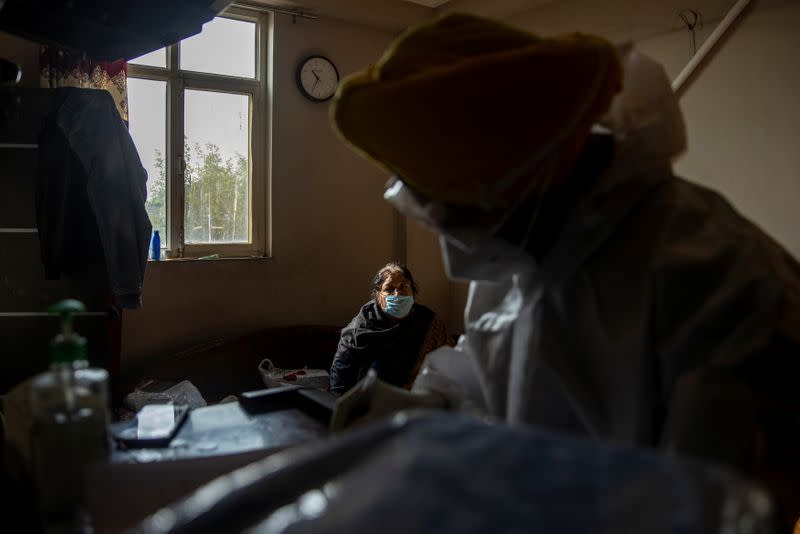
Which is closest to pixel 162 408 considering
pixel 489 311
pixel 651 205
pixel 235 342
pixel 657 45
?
A: pixel 489 311

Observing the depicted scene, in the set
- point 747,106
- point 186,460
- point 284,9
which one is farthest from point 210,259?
point 186,460

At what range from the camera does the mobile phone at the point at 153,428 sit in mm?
961

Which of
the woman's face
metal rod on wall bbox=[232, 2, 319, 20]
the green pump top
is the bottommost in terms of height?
the woman's face

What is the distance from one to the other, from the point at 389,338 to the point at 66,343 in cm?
286

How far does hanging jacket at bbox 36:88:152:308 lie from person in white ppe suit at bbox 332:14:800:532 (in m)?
2.45

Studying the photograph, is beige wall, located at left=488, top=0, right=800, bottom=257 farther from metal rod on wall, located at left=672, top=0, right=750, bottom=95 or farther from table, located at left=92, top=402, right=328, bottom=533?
table, located at left=92, top=402, right=328, bottom=533

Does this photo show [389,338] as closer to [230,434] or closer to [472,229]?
[230,434]

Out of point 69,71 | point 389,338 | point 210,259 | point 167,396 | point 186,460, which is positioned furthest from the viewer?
point 210,259

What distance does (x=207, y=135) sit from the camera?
4035mm

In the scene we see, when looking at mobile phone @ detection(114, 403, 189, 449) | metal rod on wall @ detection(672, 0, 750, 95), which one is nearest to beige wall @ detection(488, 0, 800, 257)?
metal rod on wall @ detection(672, 0, 750, 95)

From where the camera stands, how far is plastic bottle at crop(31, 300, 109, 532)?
747 millimetres

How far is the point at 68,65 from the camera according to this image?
10.3ft

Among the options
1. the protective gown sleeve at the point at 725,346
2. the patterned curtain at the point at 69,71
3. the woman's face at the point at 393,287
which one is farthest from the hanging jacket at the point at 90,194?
the protective gown sleeve at the point at 725,346

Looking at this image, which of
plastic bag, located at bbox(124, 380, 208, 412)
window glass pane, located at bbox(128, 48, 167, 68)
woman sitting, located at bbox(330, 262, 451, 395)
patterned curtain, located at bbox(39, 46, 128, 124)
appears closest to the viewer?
patterned curtain, located at bbox(39, 46, 128, 124)
